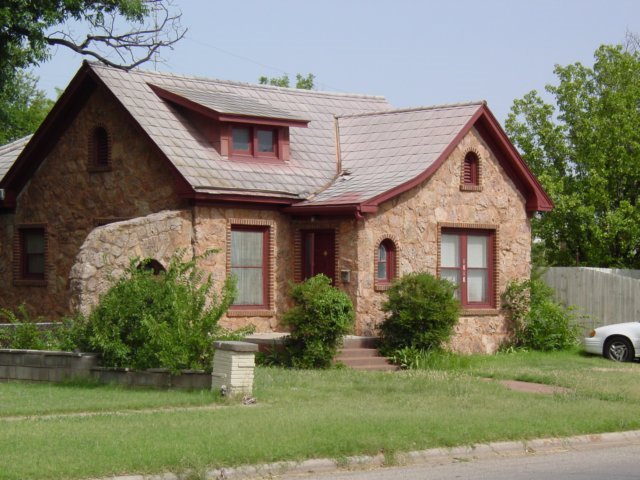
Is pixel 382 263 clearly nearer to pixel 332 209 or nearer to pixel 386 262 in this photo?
pixel 386 262

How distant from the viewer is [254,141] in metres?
26.9

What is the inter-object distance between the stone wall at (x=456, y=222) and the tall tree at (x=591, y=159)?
970 cm

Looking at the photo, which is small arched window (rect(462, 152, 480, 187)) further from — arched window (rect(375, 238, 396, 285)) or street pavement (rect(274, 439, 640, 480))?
street pavement (rect(274, 439, 640, 480))

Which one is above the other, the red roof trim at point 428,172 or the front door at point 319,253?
the red roof trim at point 428,172

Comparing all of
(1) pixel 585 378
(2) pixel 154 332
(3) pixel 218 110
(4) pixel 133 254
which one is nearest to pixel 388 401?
(2) pixel 154 332

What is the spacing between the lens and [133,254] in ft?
76.8

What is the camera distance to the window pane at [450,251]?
1054 inches

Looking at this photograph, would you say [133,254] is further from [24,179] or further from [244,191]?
[24,179]

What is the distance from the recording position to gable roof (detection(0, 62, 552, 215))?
25.1 m

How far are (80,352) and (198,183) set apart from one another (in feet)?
18.8

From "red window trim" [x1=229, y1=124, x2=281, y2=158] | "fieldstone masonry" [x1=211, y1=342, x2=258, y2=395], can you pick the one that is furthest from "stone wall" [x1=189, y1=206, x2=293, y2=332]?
"fieldstone masonry" [x1=211, y1=342, x2=258, y2=395]

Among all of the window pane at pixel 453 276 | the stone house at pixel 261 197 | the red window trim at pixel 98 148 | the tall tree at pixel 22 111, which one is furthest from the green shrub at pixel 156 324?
the tall tree at pixel 22 111

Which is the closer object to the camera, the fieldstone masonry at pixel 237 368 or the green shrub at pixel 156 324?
the fieldstone masonry at pixel 237 368

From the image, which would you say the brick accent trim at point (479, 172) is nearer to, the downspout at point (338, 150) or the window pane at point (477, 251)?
the window pane at point (477, 251)
